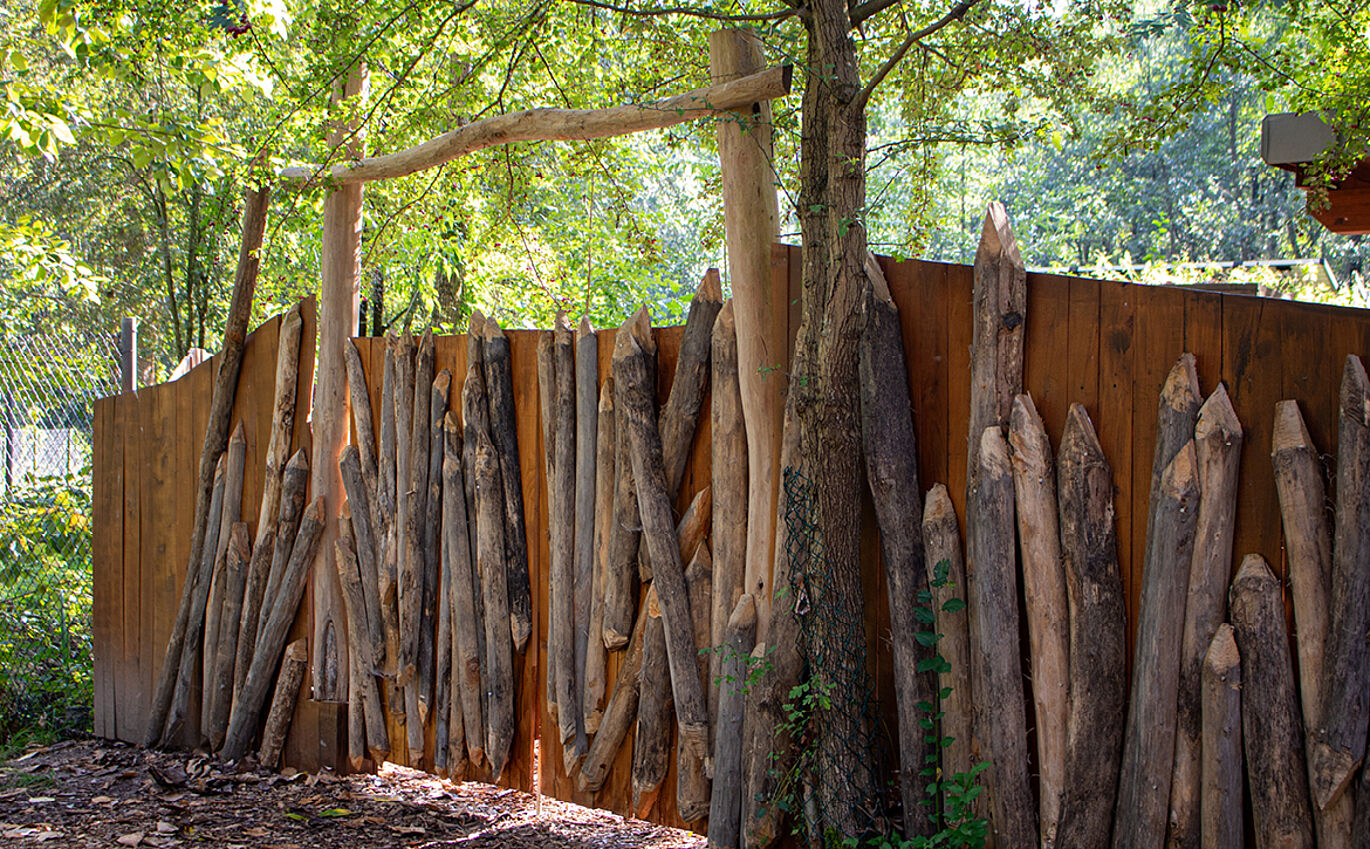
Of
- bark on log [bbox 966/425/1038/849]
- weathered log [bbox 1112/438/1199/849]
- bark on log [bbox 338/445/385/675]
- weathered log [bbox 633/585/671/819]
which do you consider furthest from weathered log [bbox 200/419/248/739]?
weathered log [bbox 1112/438/1199/849]

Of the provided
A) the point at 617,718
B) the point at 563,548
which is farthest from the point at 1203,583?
Result: the point at 563,548

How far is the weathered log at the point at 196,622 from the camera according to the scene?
5.27m

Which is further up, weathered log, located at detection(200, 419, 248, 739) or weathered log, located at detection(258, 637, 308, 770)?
weathered log, located at detection(200, 419, 248, 739)

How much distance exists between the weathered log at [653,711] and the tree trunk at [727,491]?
0.66ft

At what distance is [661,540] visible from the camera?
147 inches

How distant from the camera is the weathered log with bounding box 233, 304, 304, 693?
5062 millimetres

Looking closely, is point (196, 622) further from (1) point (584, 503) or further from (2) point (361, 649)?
(1) point (584, 503)

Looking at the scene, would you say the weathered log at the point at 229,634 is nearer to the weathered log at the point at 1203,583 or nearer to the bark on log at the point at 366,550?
the bark on log at the point at 366,550

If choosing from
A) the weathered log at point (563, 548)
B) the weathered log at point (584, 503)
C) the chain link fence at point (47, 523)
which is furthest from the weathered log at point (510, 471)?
the chain link fence at point (47, 523)

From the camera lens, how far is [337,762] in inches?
190

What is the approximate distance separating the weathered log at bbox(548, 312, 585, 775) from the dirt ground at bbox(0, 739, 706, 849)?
1.43 ft

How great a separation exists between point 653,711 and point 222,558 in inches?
107

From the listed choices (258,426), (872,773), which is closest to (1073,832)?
(872,773)

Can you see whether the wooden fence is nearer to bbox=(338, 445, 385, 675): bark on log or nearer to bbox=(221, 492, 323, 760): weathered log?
bbox=(221, 492, 323, 760): weathered log
